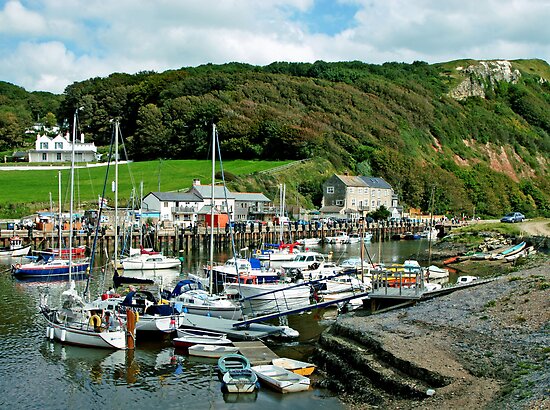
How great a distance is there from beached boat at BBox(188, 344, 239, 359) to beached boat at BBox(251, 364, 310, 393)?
12.5 feet

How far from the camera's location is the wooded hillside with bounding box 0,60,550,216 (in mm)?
135625

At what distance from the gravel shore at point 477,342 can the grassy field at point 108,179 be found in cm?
6188

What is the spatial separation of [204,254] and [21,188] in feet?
153

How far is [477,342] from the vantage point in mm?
23094

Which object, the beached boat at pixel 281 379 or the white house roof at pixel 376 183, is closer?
the beached boat at pixel 281 379

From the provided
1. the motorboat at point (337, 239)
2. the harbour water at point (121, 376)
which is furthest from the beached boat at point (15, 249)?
the motorboat at point (337, 239)

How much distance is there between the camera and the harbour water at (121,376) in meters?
22.6

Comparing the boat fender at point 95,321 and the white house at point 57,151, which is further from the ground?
the white house at point 57,151

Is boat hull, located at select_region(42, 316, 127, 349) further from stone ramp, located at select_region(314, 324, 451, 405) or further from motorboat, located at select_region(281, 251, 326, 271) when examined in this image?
motorboat, located at select_region(281, 251, 326, 271)

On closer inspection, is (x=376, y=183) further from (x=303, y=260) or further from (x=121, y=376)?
(x=121, y=376)

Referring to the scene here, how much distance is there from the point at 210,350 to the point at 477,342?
456 inches

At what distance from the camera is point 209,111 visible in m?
151

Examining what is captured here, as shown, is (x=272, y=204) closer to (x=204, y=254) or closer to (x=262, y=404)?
(x=204, y=254)

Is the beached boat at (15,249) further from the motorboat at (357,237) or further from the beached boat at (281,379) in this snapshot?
the beached boat at (281,379)
